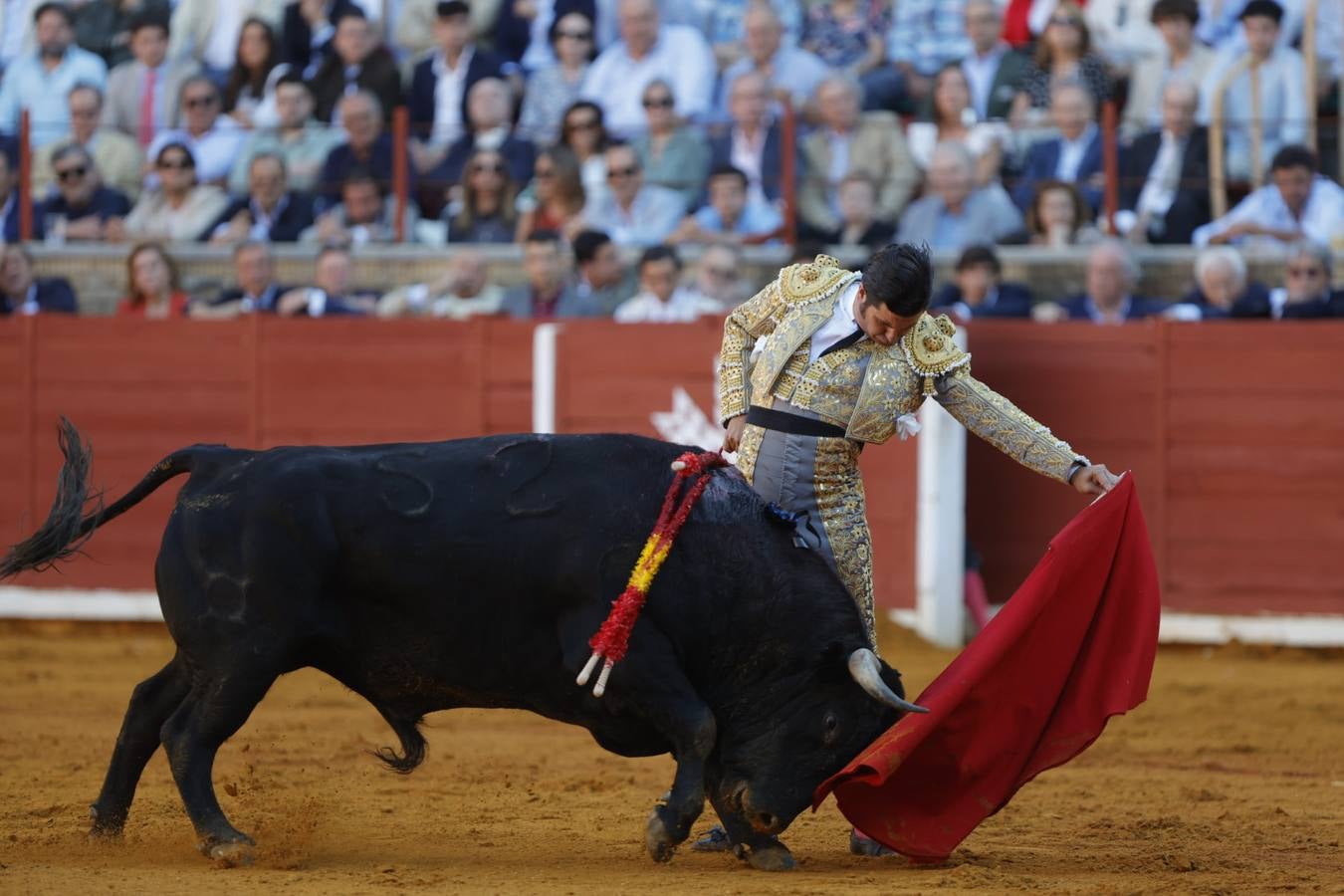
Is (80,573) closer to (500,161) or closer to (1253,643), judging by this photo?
(500,161)

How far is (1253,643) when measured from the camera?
8062 mm

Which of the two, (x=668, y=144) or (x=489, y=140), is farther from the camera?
(x=489, y=140)

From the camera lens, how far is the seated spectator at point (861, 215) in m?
8.34

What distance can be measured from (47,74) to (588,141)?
3.15 m

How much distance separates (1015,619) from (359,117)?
5896mm

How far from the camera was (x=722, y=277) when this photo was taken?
26.9 feet

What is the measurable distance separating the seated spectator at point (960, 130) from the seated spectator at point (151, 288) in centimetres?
338

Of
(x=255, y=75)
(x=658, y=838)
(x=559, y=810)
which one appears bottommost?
(x=559, y=810)

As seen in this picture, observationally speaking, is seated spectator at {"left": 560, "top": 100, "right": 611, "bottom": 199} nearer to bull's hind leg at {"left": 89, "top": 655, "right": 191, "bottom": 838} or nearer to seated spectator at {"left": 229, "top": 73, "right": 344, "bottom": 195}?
seated spectator at {"left": 229, "top": 73, "right": 344, "bottom": 195}

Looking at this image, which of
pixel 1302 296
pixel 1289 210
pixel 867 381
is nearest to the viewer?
pixel 867 381

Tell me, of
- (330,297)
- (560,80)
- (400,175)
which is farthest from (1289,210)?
(330,297)

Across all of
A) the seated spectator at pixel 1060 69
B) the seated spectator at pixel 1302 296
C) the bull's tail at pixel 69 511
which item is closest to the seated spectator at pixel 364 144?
the seated spectator at pixel 1060 69

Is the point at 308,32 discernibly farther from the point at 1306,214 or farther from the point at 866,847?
the point at 866,847

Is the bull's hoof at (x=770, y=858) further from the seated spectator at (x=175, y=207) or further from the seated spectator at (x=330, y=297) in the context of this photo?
the seated spectator at (x=175, y=207)
